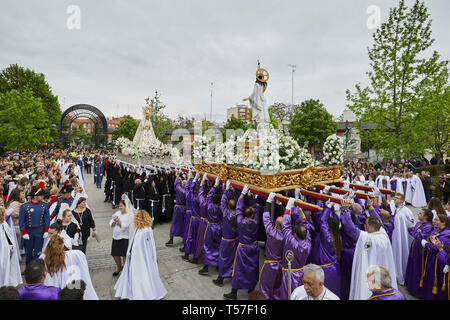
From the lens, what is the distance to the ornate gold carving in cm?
557

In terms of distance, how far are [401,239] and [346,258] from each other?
2632 mm

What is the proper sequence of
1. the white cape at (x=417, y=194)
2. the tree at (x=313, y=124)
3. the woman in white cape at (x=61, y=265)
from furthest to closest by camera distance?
the tree at (x=313, y=124), the white cape at (x=417, y=194), the woman in white cape at (x=61, y=265)

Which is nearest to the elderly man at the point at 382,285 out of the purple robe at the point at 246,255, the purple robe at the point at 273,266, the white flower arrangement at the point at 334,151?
the purple robe at the point at 273,266

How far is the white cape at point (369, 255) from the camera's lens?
4.45 metres

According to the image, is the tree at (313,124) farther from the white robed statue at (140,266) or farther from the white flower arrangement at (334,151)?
the white robed statue at (140,266)

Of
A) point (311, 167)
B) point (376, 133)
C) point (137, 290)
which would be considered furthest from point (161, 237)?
point (376, 133)

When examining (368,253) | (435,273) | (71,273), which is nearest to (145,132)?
(71,273)

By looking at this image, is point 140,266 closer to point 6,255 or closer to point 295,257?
point 6,255

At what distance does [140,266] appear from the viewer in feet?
16.2

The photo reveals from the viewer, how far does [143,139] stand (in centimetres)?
1756

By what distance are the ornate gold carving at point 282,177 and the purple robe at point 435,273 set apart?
253 cm

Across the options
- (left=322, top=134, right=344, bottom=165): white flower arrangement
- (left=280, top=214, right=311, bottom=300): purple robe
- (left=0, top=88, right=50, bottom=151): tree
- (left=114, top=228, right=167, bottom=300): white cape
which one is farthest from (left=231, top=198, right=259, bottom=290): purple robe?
(left=0, top=88, right=50, bottom=151): tree

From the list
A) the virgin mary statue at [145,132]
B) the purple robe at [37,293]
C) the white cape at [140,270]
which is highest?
the virgin mary statue at [145,132]
